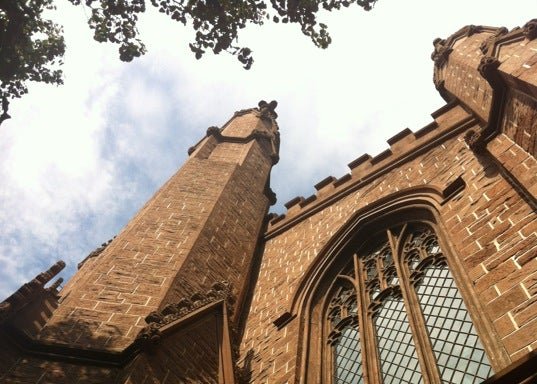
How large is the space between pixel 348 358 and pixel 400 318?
2.53 ft

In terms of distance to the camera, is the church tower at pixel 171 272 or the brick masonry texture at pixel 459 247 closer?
the brick masonry texture at pixel 459 247

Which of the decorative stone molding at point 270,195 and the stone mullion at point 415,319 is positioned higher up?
the decorative stone molding at point 270,195

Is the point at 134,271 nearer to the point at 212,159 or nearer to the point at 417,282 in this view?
the point at 417,282

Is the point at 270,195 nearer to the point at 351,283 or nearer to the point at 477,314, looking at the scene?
the point at 351,283

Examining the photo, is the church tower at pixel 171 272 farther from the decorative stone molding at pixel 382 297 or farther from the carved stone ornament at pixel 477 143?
the carved stone ornament at pixel 477 143

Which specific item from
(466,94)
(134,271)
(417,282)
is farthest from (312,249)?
(466,94)

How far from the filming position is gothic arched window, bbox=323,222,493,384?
4543 millimetres

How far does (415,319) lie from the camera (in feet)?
17.1

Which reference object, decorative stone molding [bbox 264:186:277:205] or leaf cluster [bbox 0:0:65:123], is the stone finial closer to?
decorative stone molding [bbox 264:186:277:205]

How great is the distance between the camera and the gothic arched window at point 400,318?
454 cm

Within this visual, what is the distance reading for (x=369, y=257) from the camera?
6984 millimetres

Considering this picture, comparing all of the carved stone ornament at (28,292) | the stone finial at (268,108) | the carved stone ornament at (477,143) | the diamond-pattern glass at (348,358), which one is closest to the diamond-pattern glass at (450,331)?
the diamond-pattern glass at (348,358)

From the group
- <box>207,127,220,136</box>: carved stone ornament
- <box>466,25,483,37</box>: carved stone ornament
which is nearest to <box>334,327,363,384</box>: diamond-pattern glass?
<box>466,25,483,37</box>: carved stone ornament

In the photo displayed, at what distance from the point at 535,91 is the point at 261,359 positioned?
14.6 feet
